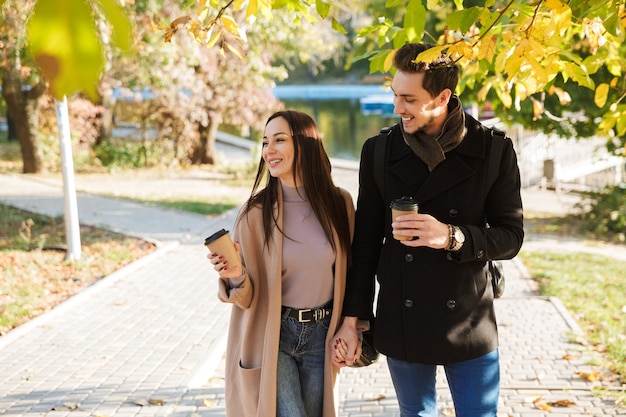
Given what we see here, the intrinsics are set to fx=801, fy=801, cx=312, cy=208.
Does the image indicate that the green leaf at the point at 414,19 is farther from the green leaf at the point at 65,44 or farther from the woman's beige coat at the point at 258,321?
the green leaf at the point at 65,44

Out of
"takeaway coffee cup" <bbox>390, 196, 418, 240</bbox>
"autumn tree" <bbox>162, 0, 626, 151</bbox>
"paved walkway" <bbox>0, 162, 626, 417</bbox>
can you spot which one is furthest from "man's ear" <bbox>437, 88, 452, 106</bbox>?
"paved walkway" <bbox>0, 162, 626, 417</bbox>

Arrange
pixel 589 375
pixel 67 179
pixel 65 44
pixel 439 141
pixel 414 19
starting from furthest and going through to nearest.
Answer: pixel 67 179 → pixel 589 375 → pixel 414 19 → pixel 439 141 → pixel 65 44

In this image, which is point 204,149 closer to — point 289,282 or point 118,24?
point 289,282

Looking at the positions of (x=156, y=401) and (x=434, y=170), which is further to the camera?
(x=156, y=401)

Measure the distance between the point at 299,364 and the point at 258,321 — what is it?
25 cm

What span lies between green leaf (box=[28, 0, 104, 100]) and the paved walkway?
15.2 feet

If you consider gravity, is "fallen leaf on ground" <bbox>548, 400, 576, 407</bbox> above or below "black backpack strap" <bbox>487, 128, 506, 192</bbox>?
below

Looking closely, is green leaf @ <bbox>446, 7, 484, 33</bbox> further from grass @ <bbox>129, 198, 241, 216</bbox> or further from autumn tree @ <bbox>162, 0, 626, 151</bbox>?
grass @ <bbox>129, 198, 241, 216</bbox>

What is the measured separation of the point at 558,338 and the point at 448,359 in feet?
13.9

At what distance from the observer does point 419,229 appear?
262 cm

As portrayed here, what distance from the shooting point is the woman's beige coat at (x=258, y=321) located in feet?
10.7

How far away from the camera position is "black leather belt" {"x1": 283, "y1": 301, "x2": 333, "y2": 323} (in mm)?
3295

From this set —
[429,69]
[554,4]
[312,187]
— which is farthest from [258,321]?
[554,4]

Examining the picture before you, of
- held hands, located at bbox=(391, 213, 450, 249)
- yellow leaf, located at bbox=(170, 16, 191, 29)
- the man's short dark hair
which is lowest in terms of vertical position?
held hands, located at bbox=(391, 213, 450, 249)
